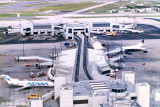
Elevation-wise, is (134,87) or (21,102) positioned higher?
(134,87)

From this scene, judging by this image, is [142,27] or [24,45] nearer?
[24,45]

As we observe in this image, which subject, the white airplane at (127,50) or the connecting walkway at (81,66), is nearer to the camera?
the connecting walkway at (81,66)

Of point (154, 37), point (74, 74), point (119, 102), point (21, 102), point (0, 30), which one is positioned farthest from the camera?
point (0, 30)

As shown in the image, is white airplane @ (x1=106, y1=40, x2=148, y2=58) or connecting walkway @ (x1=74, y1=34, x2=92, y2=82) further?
white airplane @ (x1=106, y1=40, x2=148, y2=58)

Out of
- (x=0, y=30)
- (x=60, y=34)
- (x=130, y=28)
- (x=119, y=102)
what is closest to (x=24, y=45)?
(x=60, y=34)

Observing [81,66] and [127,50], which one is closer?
[81,66]

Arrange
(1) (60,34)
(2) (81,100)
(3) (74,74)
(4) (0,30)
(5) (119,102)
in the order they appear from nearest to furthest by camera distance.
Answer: (5) (119,102)
(2) (81,100)
(3) (74,74)
(1) (60,34)
(4) (0,30)

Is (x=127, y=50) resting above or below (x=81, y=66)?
below

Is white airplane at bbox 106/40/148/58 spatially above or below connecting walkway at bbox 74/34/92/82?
below

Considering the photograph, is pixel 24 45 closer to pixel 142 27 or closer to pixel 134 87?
pixel 142 27

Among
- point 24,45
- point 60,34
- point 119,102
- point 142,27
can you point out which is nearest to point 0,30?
point 60,34

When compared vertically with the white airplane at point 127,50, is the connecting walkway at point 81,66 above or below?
above
